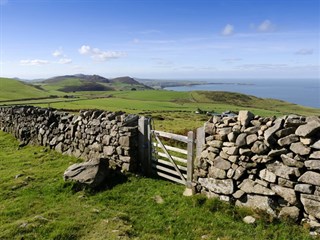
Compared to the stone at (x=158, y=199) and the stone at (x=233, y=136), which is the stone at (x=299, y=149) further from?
the stone at (x=158, y=199)

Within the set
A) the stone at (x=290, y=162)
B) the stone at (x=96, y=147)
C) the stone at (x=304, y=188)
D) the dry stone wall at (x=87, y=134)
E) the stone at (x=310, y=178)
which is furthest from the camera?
the stone at (x=96, y=147)

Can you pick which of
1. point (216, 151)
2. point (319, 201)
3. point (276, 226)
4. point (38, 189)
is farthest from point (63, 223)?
point (319, 201)

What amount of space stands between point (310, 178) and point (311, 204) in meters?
0.68

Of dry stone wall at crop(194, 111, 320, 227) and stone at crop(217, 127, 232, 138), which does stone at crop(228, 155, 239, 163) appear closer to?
dry stone wall at crop(194, 111, 320, 227)

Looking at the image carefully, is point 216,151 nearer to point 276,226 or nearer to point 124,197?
point 276,226

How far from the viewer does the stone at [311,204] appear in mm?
7438

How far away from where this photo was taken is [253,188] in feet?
28.3

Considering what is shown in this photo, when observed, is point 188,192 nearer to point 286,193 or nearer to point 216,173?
point 216,173

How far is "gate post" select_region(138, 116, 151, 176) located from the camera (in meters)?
12.5

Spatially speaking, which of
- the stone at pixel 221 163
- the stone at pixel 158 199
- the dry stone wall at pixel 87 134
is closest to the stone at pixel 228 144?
the stone at pixel 221 163

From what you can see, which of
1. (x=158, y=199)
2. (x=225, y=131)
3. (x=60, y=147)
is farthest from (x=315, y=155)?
(x=60, y=147)

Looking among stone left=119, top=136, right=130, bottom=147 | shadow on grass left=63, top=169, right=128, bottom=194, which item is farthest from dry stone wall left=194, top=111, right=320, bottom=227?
stone left=119, top=136, right=130, bottom=147

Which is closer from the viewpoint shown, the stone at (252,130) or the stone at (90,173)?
the stone at (252,130)

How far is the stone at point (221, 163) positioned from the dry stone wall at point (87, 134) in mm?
4185
